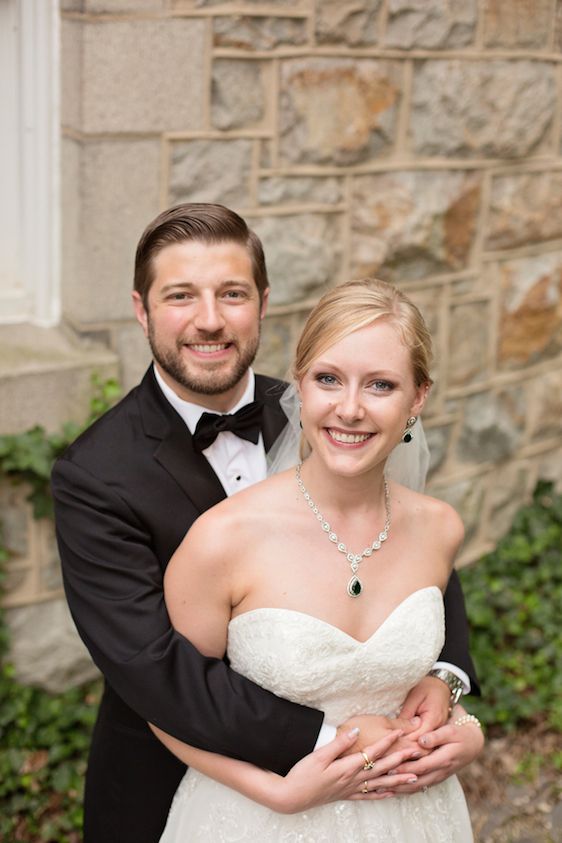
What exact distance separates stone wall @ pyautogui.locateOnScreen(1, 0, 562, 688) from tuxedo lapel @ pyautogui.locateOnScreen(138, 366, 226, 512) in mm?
1168

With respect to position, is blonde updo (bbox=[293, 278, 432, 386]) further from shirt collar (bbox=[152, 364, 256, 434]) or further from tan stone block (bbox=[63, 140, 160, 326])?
tan stone block (bbox=[63, 140, 160, 326])

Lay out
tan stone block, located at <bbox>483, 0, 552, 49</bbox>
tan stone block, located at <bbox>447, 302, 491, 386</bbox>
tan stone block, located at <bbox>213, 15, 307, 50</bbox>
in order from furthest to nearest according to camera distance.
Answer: tan stone block, located at <bbox>447, 302, 491, 386</bbox>
tan stone block, located at <bbox>483, 0, 552, 49</bbox>
tan stone block, located at <bbox>213, 15, 307, 50</bbox>

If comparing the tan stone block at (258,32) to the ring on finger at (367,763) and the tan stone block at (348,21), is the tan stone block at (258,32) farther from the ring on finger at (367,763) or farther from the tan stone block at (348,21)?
the ring on finger at (367,763)

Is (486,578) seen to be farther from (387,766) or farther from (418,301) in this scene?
(387,766)

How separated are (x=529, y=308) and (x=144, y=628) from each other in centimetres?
329

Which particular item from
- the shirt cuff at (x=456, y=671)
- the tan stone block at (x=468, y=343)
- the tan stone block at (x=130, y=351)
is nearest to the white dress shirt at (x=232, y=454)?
the shirt cuff at (x=456, y=671)

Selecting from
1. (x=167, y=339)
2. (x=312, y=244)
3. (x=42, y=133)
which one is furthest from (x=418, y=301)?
(x=167, y=339)

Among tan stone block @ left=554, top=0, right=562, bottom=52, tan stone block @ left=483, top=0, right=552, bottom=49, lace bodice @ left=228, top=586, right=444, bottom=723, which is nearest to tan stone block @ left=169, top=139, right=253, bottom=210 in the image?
tan stone block @ left=483, top=0, right=552, bottom=49

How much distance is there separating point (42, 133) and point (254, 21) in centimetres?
82

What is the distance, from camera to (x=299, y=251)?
13.6 feet

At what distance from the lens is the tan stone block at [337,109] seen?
3.97 metres

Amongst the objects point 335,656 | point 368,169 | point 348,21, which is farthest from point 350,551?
point 348,21

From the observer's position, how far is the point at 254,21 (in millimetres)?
3807

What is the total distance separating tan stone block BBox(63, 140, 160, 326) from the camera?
11.9 feet
